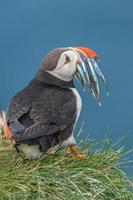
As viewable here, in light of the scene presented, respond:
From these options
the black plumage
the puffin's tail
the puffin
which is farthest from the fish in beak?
the puffin's tail

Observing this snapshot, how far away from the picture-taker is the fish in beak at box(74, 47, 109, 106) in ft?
12.4

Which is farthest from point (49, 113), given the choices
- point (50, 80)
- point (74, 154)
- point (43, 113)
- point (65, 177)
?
point (74, 154)

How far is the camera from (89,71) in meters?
3.88

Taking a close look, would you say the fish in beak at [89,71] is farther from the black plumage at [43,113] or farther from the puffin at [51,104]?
the black plumage at [43,113]

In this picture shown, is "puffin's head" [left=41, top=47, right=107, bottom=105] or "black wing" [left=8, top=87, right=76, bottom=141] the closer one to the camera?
"black wing" [left=8, top=87, right=76, bottom=141]

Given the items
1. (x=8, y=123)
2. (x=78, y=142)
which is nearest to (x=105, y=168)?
(x=78, y=142)

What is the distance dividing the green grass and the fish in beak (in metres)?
0.35

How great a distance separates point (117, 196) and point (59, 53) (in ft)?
2.53

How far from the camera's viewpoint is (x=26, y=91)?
3.77 m

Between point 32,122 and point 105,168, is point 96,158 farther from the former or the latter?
point 32,122

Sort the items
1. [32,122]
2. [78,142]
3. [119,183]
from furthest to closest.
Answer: [78,142] → [119,183] → [32,122]

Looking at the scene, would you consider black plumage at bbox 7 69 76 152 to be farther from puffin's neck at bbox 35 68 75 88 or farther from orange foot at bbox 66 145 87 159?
orange foot at bbox 66 145 87 159

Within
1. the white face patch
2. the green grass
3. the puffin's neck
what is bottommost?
the green grass

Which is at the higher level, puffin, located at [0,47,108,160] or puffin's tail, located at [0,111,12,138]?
puffin, located at [0,47,108,160]
